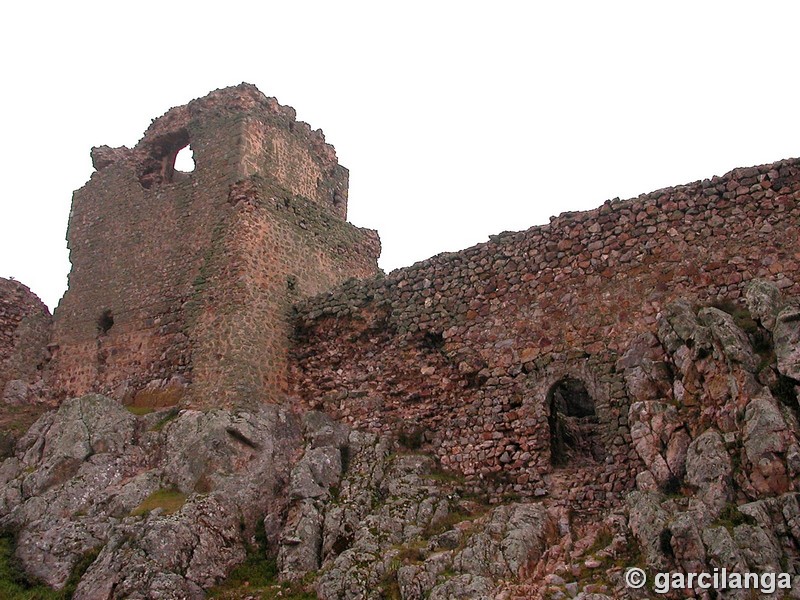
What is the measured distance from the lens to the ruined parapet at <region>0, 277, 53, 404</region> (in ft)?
56.5

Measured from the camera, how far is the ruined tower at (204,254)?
1491cm

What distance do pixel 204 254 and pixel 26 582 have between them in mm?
7235

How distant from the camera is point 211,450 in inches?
503

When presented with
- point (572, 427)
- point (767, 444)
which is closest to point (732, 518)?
point (767, 444)

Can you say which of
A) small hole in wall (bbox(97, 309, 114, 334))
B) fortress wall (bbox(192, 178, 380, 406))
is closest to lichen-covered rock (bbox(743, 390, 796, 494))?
fortress wall (bbox(192, 178, 380, 406))

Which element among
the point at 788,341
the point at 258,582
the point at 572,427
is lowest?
the point at 258,582

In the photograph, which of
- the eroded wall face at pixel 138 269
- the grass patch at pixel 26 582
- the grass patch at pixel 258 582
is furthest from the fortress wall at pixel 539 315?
the grass patch at pixel 26 582

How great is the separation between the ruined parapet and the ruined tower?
0.69m

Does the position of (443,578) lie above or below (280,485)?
below

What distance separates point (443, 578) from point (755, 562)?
3.61m

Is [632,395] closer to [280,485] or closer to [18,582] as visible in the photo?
[280,485]

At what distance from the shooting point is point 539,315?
41.9ft

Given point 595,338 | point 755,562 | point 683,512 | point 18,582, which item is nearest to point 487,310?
point 595,338

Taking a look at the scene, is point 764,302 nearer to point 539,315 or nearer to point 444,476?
point 539,315
